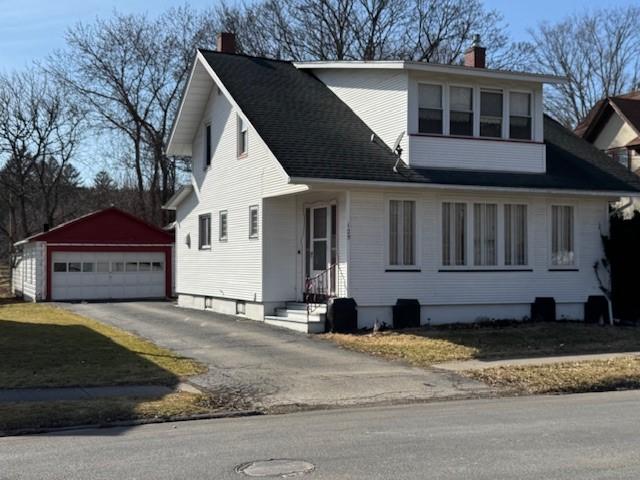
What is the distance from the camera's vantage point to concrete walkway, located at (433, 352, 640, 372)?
13.6 m

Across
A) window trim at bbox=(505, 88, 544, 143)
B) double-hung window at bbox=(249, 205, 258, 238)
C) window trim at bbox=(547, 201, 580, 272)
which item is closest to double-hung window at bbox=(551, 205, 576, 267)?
window trim at bbox=(547, 201, 580, 272)

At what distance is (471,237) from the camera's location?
19156 millimetres

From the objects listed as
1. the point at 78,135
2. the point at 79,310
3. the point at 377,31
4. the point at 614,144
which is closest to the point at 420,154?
the point at 79,310

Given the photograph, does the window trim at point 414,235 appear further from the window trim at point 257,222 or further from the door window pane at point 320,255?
the window trim at point 257,222

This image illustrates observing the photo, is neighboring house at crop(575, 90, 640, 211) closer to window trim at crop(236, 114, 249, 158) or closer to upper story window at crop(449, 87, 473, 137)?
upper story window at crop(449, 87, 473, 137)

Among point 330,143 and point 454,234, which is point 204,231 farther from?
point 454,234

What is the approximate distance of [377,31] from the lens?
4116 centimetres

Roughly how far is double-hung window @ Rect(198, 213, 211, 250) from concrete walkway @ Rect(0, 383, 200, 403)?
13453mm

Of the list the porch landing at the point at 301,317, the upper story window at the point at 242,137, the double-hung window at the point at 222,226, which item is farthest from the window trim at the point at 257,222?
the double-hung window at the point at 222,226

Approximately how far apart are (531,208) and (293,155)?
21.9 ft

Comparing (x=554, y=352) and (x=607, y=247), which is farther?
(x=607, y=247)

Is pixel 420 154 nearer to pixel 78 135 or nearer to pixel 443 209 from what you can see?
pixel 443 209

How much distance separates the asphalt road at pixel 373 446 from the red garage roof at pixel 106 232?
82.8 feet

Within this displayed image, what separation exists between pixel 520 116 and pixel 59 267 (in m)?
21.5
